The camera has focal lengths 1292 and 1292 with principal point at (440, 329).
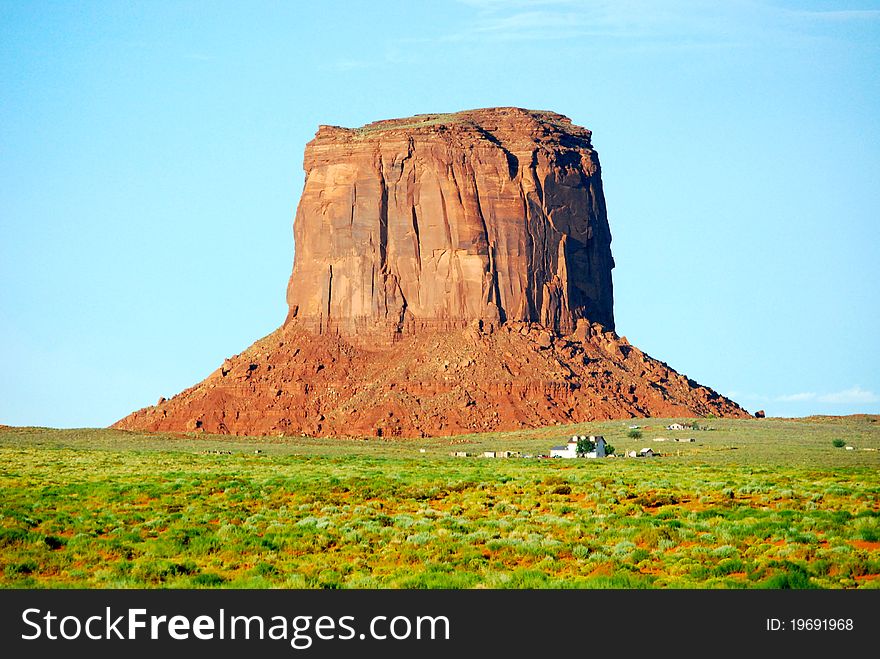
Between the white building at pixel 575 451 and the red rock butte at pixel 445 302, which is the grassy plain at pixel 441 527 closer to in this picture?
the white building at pixel 575 451

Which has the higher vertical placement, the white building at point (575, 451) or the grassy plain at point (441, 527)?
the white building at point (575, 451)

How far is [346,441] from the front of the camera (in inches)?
3954

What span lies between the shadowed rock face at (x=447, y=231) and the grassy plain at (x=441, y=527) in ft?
212

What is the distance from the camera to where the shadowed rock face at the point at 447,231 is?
122812mm

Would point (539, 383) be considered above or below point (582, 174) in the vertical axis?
below

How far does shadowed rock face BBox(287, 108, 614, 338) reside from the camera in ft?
403

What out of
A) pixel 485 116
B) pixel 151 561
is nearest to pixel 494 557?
pixel 151 561

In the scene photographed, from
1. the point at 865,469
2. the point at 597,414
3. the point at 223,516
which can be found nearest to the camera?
the point at 223,516

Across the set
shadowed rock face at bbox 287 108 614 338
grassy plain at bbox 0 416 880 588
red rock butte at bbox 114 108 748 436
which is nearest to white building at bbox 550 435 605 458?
grassy plain at bbox 0 416 880 588

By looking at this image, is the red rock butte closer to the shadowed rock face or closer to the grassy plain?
the shadowed rock face

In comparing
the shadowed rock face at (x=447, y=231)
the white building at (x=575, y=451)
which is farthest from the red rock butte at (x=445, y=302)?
the white building at (x=575, y=451)

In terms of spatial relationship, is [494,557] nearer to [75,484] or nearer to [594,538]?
[594,538]

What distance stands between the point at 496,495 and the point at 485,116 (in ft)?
319
